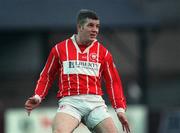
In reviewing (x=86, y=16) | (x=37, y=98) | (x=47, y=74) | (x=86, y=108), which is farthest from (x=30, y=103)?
(x=86, y=16)

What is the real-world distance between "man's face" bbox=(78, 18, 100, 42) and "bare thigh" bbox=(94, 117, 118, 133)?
39.8 inches

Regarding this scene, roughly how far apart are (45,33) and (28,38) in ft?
6.52

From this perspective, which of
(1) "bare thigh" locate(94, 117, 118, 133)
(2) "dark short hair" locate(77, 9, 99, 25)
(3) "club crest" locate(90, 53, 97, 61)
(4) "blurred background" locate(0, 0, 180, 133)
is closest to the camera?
(1) "bare thigh" locate(94, 117, 118, 133)

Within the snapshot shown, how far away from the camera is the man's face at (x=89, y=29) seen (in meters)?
11.1

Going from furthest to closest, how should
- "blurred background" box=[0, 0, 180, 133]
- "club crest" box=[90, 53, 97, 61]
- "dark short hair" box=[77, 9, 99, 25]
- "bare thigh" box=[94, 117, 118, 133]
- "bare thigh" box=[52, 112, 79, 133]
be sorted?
1. "blurred background" box=[0, 0, 180, 133]
2. "club crest" box=[90, 53, 97, 61]
3. "dark short hair" box=[77, 9, 99, 25]
4. "bare thigh" box=[94, 117, 118, 133]
5. "bare thigh" box=[52, 112, 79, 133]

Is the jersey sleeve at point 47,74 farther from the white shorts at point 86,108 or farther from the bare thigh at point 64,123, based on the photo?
the bare thigh at point 64,123

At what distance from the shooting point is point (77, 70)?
11.2 metres

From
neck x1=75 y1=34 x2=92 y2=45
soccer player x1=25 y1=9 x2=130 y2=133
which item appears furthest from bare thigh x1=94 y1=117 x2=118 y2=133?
neck x1=75 y1=34 x2=92 y2=45

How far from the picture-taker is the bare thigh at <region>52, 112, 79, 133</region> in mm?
10805

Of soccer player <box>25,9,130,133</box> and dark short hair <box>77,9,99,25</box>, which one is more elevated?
dark short hair <box>77,9,99,25</box>

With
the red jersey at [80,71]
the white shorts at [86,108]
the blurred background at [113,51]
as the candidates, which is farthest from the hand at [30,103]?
the blurred background at [113,51]

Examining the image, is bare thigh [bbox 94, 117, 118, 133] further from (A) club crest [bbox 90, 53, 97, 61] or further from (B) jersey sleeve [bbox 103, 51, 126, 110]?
(A) club crest [bbox 90, 53, 97, 61]

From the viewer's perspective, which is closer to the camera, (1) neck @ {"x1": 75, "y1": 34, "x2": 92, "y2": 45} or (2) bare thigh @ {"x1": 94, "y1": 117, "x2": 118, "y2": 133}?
(2) bare thigh @ {"x1": 94, "y1": 117, "x2": 118, "y2": 133}

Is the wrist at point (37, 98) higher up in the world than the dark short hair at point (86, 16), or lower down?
lower down
